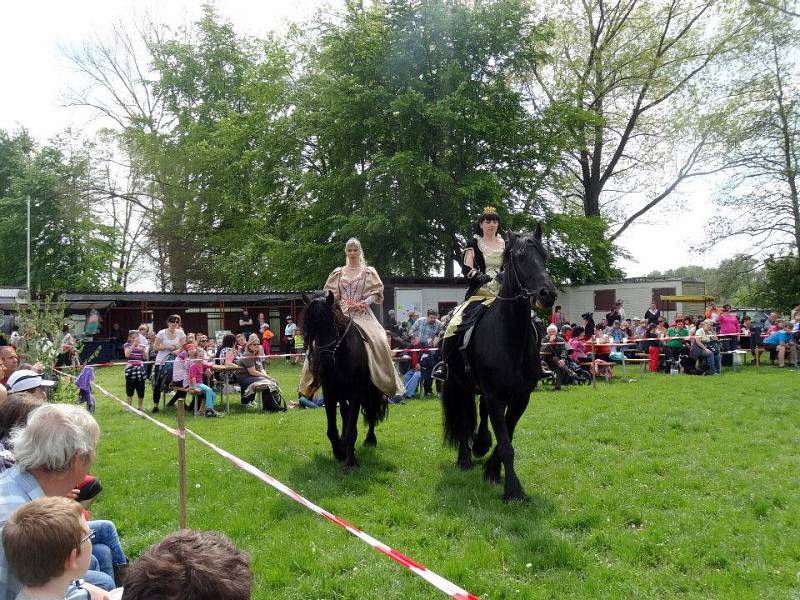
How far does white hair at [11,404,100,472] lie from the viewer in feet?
10.1

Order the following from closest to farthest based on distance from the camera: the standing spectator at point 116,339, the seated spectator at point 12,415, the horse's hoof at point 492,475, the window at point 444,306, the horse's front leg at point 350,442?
the seated spectator at point 12,415 < the horse's hoof at point 492,475 < the horse's front leg at point 350,442 < the window at point 444,306 < the standing spectator at point 116,339

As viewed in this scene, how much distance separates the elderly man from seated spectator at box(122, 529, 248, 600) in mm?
1558

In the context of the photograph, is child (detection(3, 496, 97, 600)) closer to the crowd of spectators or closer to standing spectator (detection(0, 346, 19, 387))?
standing spectator (detection(0, 346, 19, 387))

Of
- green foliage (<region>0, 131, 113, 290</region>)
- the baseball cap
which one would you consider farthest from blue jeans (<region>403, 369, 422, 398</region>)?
green foliage (<region>0, 131, 113, 290</region>)

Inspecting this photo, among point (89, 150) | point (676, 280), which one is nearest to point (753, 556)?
point (676, 280)

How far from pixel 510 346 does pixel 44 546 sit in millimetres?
4783

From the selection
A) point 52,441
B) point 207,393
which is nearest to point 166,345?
point 207,393

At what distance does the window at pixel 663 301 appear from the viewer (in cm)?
2786

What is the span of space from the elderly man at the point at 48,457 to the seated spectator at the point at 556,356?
13.0 m

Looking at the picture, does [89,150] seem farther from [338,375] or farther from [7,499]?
[7,499]

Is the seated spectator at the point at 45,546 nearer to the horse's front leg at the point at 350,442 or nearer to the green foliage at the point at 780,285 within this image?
the horse's front leg at the point at 350,442

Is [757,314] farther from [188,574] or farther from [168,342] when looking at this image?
[188,574]

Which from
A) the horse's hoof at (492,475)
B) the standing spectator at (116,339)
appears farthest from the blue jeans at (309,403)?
the standing spectator at (116,339)

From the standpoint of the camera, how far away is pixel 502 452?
6.16 metres
